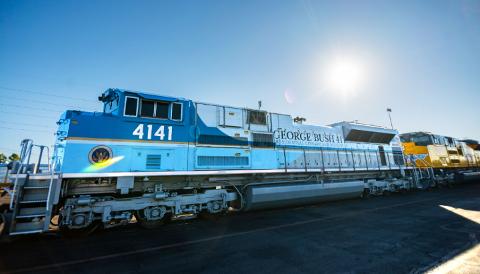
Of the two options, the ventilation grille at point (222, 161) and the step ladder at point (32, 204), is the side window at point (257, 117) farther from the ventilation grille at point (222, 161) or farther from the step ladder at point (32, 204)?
the step ladder at point (32, 204)

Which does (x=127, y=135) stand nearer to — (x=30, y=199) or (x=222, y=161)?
(x=30, y=199)

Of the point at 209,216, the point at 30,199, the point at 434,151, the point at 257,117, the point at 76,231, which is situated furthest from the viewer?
the point at 434,151

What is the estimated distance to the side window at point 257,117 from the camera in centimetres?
821

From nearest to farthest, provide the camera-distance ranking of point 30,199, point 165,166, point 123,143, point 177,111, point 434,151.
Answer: point 30,199, point 123,143, point 165,166, point 177,111, point 434,151

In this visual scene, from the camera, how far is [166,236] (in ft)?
17.7

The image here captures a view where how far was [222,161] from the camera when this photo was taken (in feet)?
23.7

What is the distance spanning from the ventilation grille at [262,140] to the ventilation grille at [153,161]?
342 cm

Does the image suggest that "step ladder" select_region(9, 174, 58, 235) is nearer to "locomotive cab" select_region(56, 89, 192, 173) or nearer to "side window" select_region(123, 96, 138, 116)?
"locomotive cab" select_region(56, 89, 192, 173)

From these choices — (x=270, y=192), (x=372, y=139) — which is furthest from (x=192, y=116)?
(x=372, y=139)

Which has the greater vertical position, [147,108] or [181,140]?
[147,108]

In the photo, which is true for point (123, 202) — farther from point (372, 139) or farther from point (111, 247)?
point (372, 139)

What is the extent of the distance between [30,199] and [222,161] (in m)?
4.89

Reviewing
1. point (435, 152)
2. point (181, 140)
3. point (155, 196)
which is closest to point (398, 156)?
point (435, 152)

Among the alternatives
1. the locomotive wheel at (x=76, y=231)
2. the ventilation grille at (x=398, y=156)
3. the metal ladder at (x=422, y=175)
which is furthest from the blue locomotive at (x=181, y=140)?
the metal ladder at (x=422, y=175)
